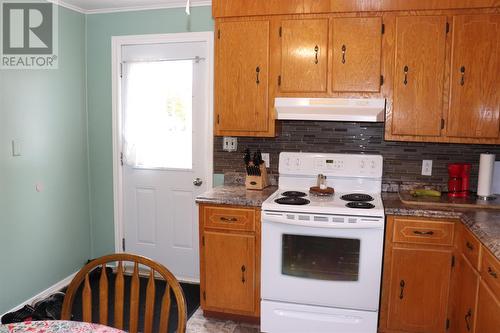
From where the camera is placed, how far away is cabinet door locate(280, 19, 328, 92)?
2.88m

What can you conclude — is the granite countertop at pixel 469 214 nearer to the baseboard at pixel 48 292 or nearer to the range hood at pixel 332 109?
the range hood at pixel 332 109

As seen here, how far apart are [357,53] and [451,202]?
45.7 inches

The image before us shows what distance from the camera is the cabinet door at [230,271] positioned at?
9.12 feet

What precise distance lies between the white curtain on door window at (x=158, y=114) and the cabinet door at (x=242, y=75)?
20.4 inches

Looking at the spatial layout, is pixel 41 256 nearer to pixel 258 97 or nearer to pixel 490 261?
pixel 258 97

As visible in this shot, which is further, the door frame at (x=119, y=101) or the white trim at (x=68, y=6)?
the door frame at (x=119, y=101)

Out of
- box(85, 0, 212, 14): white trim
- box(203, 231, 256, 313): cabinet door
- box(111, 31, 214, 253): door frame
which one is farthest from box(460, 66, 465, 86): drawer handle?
box(85, 0, 212, 14): white trim

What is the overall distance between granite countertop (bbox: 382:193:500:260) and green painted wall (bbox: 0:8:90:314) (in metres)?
2.54

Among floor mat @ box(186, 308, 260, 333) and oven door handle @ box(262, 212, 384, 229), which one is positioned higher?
oven door handle @ box(262, 212, 384, 229)

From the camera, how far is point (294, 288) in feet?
8.73

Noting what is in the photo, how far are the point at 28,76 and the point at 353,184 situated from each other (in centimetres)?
253

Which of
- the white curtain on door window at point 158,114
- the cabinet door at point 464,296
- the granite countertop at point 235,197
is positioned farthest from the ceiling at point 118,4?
the cabinet door at point 464,296

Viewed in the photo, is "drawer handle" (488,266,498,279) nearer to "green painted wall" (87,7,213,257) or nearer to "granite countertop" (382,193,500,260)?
"granite countertop" (382,193,500,260)

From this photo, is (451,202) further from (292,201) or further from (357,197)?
(292,201)
